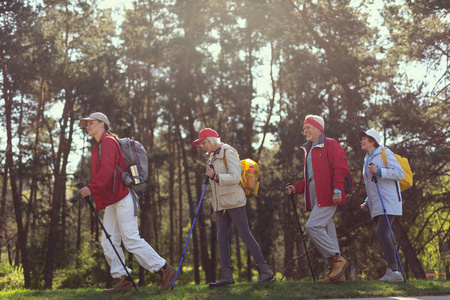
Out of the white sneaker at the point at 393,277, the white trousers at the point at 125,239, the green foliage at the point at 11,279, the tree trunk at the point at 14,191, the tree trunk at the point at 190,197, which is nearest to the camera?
the white trousers at the point at 125,239

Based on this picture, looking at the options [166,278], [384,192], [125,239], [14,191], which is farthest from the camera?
[14,191]

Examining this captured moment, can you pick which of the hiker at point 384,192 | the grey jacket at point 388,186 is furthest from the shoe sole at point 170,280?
the grey jacket at point 388,186

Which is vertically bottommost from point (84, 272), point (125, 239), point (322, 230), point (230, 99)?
point (84, 272)

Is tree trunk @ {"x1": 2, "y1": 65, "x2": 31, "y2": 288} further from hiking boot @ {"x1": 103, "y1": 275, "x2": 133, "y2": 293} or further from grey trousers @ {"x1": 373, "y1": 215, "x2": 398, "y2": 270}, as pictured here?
grey trousers @ {"x1": 373, "y1": 215, "x2": 398, "y2": 270}

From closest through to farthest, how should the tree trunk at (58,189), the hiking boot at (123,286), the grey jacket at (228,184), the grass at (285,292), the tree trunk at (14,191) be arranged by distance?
the grass at (285,292), the hiking boot at (123,286), the grey jacket at (228,184), the tree trunk at (14,191), the tree trunk at (58,189)

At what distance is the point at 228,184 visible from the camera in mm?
6785

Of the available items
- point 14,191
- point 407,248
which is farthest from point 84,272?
point 407,248

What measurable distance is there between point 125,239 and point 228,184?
147 centimetres

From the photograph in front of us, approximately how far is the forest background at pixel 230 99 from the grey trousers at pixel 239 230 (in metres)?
10.0

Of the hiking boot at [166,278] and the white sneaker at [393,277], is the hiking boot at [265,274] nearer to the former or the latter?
the hiking boot at [166,278]

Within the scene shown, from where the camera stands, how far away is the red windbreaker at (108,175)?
6.38 m

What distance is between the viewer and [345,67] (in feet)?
62.0

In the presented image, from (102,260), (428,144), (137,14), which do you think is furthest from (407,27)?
(102,260)

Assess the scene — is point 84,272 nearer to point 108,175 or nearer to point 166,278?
point 166,278
